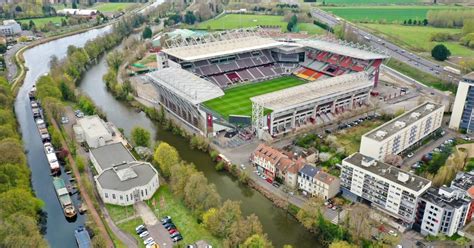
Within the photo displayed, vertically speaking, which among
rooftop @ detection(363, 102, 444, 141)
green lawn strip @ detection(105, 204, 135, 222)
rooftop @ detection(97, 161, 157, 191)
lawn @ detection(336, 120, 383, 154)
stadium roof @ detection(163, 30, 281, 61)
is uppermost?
stadium roof @ detection(163, 30, 281, 61)

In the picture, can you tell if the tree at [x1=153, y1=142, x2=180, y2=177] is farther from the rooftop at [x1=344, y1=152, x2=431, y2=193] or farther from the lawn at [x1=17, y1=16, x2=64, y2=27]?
the lawn at [x1=17, y1=16, x2=64, y2=27]

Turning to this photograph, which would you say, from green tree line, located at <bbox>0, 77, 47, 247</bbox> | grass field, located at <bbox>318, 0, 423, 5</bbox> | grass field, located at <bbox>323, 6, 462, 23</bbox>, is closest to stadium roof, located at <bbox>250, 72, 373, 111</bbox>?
green tree line, located at <bbox>0, 77, 47, 247</bbox>

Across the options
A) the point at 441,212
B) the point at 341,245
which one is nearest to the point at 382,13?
the point at 441,212

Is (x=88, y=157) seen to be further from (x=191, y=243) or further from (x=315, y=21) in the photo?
(x=315, y=21)

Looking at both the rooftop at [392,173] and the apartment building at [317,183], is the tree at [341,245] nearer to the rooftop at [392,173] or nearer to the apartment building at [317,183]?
the apartment building at [317,183]

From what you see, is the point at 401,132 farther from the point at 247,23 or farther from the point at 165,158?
the point at 247,23

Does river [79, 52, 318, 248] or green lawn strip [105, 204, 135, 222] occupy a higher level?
green lawn strip [105, 204, 135, 222]

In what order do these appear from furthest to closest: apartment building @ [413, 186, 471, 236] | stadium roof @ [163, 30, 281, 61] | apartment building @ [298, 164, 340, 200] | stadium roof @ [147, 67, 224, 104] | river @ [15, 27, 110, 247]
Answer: stadium roof @ [163, 30, 281, 61]
stadium roof @ [147, 67, 224, 104]
apartment building @ [298, 164, 340, 200]
river @ [15, 27, 110, 247]
apartment building @ [413, 186, 471, 236]
